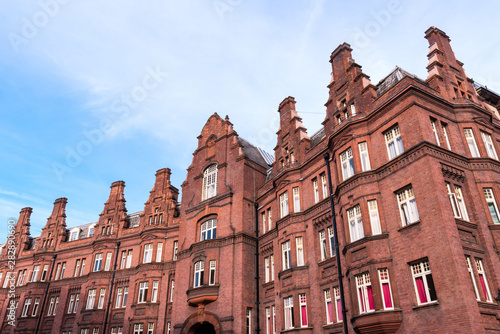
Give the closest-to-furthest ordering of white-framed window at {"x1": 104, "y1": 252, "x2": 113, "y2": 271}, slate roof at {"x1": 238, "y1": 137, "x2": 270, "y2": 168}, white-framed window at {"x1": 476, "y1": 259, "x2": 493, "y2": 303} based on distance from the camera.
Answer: white-framed window at {"x1": 476, "y1": 259, "x2": 493, "y2": 303} < slate roof at {"x1": 238, "y1": 137, "x2": 270, "y2": 168} < white-framed window at {"x1": 104, "y1": 252, "x2": 113, "y2": 271}

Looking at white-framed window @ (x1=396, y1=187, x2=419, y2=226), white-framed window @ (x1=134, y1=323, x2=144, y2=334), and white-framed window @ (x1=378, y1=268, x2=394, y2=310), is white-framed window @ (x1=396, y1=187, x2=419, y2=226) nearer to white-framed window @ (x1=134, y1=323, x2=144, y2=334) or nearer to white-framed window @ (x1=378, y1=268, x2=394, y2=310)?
white-framed window @ (x1=378, y1=268, x2=394, y2=310)

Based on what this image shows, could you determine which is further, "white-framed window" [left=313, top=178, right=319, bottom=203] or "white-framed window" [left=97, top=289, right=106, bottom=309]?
"white-framed window" [left=97, top=289, right=106, bottom=309]

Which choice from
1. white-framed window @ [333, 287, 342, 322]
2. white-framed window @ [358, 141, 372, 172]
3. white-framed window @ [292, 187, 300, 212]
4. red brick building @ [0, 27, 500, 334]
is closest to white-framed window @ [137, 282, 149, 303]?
red brick building @ [0, 27, 500, 334]

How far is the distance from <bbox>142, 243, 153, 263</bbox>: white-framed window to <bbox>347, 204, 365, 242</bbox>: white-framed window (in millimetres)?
22983

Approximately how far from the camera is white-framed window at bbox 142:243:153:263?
122 ft

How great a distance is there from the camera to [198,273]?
30.4 m

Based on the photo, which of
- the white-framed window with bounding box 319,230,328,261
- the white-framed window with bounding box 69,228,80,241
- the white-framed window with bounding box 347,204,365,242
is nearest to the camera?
the white-framed window with bounding box 347,204,365,242

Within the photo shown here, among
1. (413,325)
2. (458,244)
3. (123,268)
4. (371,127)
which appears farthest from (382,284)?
(123,268)

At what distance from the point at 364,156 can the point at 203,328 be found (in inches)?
782

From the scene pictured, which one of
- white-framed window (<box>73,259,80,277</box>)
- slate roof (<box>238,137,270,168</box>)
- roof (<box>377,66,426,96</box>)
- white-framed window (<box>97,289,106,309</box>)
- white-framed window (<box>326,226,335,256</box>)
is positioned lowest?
white-framed window (<box>97,289,106,309</box>)

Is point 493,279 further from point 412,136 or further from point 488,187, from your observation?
point 412,136

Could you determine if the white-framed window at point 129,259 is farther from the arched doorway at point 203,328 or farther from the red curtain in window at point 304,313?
the red curtain in window at point 304,313

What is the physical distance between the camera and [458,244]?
1633cm

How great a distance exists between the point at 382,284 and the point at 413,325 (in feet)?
7.58
